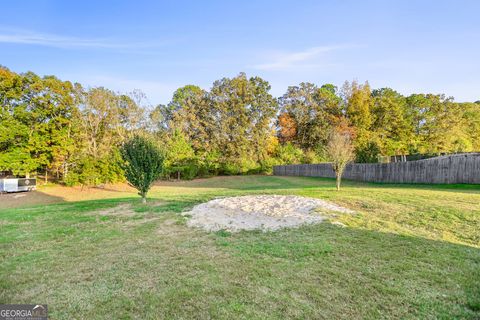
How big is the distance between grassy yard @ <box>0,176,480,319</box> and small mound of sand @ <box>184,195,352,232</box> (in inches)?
18.8

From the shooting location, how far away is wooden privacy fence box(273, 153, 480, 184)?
40.0 feet

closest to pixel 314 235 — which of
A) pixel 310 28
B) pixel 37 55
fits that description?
pixel 310 28

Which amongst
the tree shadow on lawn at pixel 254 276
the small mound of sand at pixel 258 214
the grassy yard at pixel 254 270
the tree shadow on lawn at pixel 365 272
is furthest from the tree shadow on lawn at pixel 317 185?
the tree shadow on lawn at pixel 254 276

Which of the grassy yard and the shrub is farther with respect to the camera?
the shrub

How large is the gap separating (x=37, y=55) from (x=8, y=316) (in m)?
15.2

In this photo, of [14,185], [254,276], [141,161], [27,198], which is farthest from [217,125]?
[254,276]

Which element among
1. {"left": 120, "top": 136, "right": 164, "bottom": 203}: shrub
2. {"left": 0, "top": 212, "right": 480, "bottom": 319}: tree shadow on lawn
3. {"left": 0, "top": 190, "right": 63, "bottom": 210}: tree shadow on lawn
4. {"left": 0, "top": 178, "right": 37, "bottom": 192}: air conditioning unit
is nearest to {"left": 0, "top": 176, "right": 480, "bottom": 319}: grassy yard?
{"left": 0, "top": 212, "right": 480, "bottom": 319}: tree shadow on lawn

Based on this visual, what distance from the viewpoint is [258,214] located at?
6.22 meters

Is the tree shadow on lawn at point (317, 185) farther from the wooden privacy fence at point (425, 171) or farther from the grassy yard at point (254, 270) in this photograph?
the grassy yard at point (254, 270)

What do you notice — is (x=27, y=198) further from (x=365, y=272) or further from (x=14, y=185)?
(x=365, y=272)

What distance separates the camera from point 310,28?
10.6 m

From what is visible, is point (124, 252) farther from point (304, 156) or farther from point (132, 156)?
Result: point (304, 156)

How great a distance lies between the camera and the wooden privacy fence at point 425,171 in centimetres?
1218

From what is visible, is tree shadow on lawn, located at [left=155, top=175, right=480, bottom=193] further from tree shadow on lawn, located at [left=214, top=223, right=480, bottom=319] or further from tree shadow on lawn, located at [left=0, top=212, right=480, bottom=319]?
tree shadow on lawn, located at [left=0, top=212, right=480, bottom=319]
